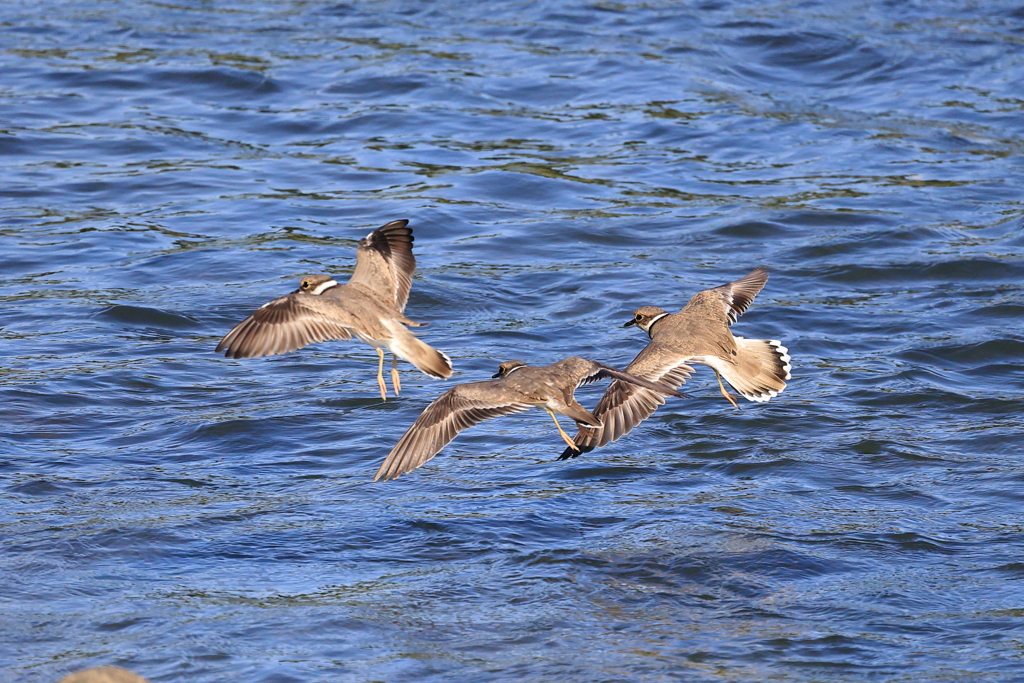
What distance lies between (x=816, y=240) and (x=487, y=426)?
4830mm

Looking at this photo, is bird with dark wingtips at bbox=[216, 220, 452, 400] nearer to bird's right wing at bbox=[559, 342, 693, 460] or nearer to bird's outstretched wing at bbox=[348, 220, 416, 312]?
bird's outstretched wing at bbox=[348, 220, 416, 312]

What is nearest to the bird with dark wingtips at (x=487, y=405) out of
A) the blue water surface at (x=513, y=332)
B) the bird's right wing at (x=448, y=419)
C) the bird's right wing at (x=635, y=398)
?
the bird's right wing at (x=448, y=419)

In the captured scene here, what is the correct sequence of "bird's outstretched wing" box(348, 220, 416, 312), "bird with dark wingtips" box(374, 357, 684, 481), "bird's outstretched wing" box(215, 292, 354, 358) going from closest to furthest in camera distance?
"bird's outstretched wing" box(215, 292, 354, 358) → "bird with dark wingtips" box(374, 357, 684, 481) → "bird's outstretched wing" box(348, 220, 416, 312)

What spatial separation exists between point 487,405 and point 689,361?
1513 millimetres

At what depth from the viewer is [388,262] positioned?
26.5ft

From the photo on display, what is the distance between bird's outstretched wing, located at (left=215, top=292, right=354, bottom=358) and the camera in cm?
700

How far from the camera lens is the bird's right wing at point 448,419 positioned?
24.6ft

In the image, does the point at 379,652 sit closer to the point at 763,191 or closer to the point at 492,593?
the point at 492,593

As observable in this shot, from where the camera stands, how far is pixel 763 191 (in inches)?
578

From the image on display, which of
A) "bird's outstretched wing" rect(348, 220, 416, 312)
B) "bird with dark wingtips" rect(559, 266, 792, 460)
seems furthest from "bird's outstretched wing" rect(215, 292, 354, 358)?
"bird with dark wingtips" rect(559, 266, 792, 460)

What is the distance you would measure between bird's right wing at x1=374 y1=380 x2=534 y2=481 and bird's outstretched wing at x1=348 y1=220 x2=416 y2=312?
2.39 ft

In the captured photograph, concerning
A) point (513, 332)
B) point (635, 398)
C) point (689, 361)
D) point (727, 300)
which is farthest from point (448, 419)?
point (513, 332)

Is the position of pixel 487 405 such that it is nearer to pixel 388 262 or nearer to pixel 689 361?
pixel 388 262

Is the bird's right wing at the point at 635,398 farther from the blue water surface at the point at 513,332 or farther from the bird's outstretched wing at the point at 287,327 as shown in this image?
the bird's outstretched wing at the point at 287,327
